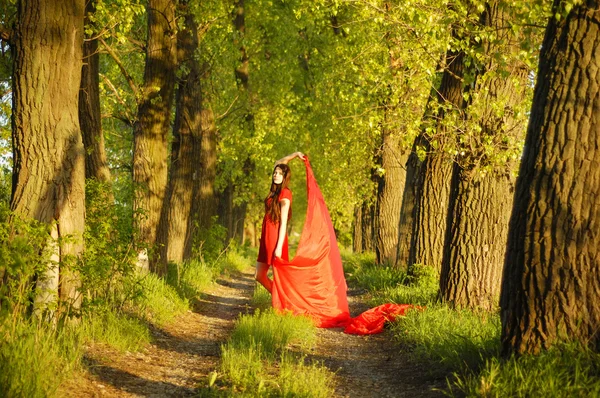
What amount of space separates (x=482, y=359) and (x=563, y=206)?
4.81 feet

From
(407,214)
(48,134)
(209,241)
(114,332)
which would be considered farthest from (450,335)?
(209,241)

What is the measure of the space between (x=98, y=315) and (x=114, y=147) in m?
14.8

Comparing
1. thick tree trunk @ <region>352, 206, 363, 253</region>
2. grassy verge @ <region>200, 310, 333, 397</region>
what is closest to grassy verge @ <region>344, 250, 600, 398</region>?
grassy verge @ <region>200, 310, 333, 397</region>

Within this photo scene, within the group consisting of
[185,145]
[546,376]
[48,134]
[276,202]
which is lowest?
[546,376]

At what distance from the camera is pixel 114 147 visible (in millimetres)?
22844

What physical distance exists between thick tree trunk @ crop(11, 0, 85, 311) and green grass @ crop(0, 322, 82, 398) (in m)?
1.27

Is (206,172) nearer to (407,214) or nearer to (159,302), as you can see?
(407,214)

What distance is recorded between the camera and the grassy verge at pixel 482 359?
555cm

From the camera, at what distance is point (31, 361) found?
5930 millimetres

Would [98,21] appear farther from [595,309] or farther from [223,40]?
[223,40]

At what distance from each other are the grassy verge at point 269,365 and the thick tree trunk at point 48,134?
1.97 meters

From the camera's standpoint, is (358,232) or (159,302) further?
(358,232)

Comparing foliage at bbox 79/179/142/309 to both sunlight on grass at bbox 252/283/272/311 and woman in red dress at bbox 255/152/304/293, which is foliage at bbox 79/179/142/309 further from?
sunlight on grass at bbox 252/283/272/311

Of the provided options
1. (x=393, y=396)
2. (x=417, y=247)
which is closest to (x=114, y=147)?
(x=417, y=247)
